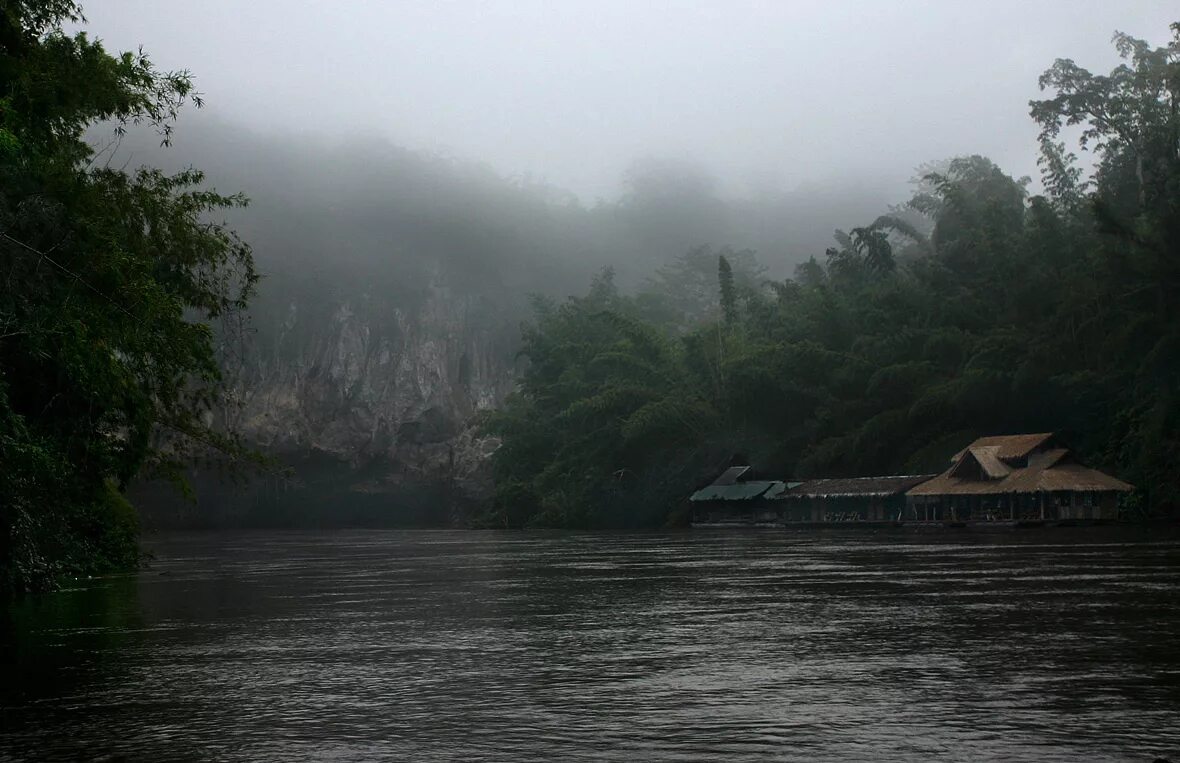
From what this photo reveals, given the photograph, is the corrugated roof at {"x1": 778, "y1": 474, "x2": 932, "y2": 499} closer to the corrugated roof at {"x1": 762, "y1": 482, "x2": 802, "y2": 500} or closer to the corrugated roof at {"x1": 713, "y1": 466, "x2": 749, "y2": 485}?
the corrugated roof at {"x1": 762, "y1": 482, "x2": 802, "y2": 500}

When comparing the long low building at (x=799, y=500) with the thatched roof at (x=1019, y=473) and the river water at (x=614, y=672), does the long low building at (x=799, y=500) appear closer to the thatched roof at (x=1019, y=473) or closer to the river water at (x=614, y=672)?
the thatched roof at (x=1019, y=473)

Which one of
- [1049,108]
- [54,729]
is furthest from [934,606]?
[1049,108]

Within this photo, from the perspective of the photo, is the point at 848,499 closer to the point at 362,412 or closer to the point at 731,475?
the point at 731,475

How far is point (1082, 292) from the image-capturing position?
55844 mm

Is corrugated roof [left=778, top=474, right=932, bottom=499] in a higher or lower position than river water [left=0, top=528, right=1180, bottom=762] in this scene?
higher

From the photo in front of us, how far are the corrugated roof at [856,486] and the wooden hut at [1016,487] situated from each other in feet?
2.71

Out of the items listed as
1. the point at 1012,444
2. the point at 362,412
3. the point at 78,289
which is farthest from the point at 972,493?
the point at 362,412

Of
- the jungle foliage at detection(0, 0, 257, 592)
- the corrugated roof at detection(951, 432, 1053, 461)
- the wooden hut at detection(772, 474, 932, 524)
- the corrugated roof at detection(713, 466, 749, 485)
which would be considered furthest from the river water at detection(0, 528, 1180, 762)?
the corrugated roof at detection(713, 466, 749, 485)

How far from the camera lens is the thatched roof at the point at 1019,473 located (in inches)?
1969

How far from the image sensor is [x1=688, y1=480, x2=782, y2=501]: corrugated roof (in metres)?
67.5

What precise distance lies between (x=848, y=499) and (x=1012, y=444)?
37.8ft

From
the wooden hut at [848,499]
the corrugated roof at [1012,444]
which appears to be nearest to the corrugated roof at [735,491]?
the wooden hut at [848,499]

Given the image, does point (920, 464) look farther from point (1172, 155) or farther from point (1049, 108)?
→ point (1049, 108)

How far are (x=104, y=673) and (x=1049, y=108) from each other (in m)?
82.5
